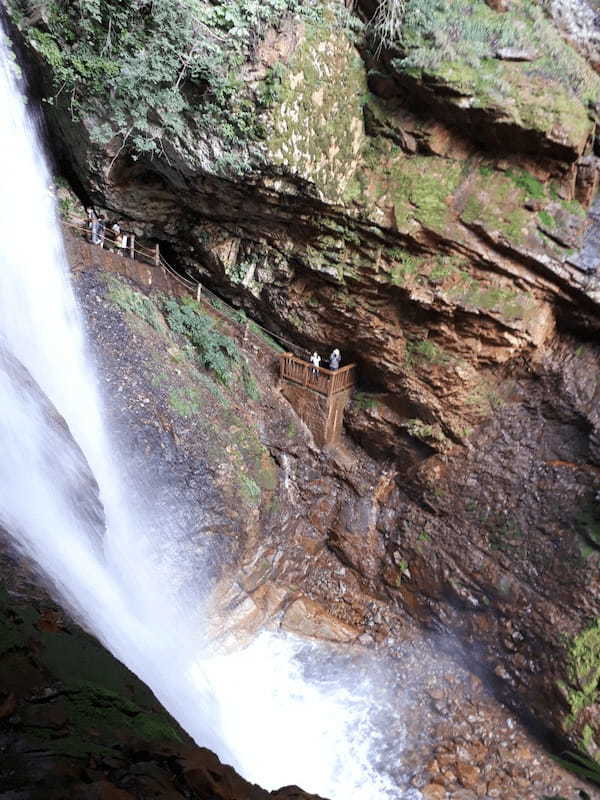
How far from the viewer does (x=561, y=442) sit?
9.92 meters

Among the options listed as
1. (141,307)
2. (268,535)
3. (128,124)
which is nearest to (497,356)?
(268,535)

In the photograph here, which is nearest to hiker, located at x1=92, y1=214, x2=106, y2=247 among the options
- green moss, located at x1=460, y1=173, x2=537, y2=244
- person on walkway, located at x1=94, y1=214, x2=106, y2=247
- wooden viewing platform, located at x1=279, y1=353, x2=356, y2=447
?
person on walkway, located at x1=94, y1=214, x2=106, y2=247

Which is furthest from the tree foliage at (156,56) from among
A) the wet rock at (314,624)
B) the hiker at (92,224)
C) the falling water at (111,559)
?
the wet rock at (314,624)

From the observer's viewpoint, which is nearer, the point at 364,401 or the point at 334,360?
the point at 334,360

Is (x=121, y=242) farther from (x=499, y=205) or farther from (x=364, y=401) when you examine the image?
(x=499, y=205)

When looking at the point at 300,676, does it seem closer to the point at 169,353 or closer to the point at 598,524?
the point at 598,524

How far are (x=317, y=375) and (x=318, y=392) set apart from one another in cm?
41

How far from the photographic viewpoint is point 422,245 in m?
9.41

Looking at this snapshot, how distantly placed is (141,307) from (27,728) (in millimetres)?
9186

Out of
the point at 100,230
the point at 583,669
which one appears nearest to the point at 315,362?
the point at 100,230

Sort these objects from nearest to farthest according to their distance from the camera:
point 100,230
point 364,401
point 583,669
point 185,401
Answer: point 583,669 < point 185,401 < point 100,230 < point 364,401

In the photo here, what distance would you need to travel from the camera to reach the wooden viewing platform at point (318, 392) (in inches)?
454

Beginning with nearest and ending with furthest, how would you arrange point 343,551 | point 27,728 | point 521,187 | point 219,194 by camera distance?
1. point 27,728
2. point 521,187
3. point 219,194
4. point 343,551

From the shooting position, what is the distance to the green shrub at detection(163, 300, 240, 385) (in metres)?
11.0
